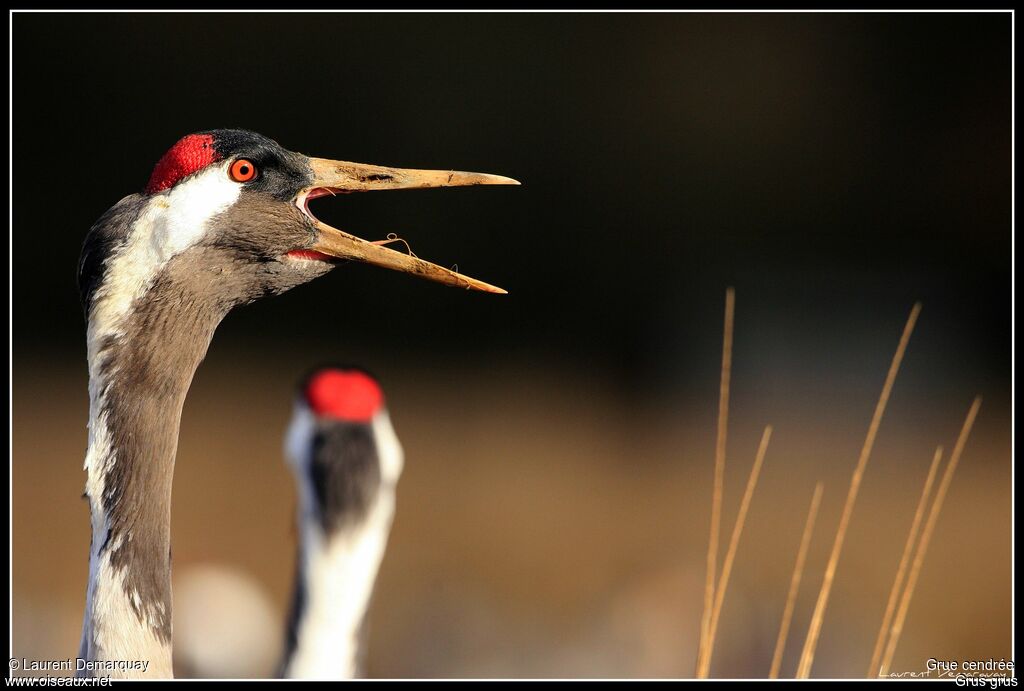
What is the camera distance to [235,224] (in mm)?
1299

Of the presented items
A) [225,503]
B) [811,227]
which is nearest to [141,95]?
[225,503]

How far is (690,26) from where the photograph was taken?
17.6ft

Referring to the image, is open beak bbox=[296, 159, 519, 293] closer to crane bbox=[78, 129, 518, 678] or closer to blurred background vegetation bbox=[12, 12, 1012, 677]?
crane bbox=[78, 129, 518, 678]

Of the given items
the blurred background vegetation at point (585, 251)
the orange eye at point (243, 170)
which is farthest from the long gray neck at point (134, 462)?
the blurred background vegetation at point (585, 251)

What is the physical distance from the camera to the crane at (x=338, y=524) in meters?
1.26

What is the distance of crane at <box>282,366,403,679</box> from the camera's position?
4.15 ft

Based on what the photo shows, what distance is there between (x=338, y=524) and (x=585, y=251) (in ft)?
13.8

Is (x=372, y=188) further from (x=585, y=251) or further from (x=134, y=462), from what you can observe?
(x=585, y=251)

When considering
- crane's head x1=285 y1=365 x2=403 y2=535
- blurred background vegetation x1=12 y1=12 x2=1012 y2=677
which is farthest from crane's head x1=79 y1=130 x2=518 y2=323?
blurred background vegetation x1=12 y1=12 x2=1012 y2=677

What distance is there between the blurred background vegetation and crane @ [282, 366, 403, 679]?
131 inches

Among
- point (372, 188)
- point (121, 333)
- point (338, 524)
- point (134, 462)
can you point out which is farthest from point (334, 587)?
point (372, 188)

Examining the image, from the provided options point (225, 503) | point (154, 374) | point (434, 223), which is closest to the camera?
point (154, 374)

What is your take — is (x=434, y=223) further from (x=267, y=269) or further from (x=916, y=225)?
(x=267, y=269)

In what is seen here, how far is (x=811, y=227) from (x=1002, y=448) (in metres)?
1.32
